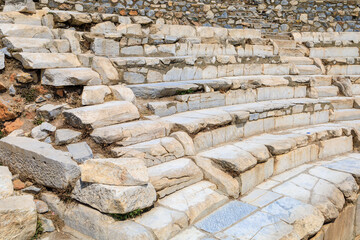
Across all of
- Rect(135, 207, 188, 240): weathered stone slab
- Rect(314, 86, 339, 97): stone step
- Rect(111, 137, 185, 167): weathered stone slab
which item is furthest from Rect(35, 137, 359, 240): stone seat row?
Rect(314, 86, 339, 97): stone step

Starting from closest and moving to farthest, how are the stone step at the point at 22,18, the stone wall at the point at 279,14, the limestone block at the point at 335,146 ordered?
1. the stone step at the point at 22,18
2. the limestone block at the point at 335,146
3. the stone wall at the point at 279,14

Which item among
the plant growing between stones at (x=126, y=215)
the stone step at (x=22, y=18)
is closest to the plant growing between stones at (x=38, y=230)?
the plant growing between stones at (x=126, y=215)

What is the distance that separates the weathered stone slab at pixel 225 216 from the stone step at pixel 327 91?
15.3 ft

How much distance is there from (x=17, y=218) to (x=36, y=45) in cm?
263

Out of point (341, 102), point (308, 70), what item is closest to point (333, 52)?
point (308, 70)

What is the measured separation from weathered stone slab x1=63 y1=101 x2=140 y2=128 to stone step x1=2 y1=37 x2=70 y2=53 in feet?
4.02

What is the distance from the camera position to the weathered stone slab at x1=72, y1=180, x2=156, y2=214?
2.74 m

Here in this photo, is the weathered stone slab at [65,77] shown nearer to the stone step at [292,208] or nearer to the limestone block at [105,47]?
the limestone block at [105,47]

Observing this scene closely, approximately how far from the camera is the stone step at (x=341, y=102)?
708 centimetres

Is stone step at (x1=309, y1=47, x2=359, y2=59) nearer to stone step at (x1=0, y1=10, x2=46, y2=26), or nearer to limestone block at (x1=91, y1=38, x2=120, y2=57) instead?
limestone block at (x1=91, y1=38, x2=120, y2=57)

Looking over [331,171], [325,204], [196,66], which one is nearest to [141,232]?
[325,204]

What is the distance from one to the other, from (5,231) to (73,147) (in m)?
1.01

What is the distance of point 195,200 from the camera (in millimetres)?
3285

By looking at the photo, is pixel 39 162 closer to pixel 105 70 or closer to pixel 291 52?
pixel 105 70
